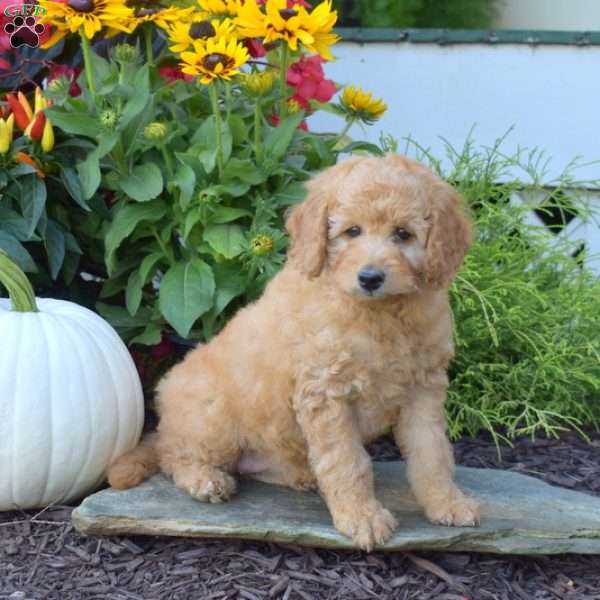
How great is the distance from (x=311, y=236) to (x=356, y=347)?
41cm

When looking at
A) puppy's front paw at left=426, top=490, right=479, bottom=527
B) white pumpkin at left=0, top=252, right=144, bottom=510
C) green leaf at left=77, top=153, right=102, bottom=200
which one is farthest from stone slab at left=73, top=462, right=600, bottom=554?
green leaf at left=77, top=153, right=102, bottom=200

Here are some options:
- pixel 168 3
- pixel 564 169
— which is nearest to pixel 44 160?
pixel 168 3

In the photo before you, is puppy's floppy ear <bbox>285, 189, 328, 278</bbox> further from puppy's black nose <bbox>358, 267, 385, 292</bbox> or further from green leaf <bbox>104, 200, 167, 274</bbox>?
green leaf <bbox>104, 200, 167, 274</bbox>

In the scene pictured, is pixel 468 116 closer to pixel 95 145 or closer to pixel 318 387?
pixel 95 145

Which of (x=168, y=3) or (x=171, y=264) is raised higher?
(x=168, y=3)

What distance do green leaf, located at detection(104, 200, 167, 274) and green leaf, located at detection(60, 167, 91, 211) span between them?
0.48 ft

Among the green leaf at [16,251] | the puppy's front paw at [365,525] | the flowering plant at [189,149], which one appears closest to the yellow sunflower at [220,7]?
the flowering plant at [189,149]

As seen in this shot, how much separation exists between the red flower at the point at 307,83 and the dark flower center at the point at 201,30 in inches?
29.6

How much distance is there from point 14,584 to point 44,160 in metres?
1.89

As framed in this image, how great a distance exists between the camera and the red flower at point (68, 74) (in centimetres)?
466

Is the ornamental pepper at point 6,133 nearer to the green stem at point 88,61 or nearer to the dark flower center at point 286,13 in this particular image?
the green stem at point 88,61

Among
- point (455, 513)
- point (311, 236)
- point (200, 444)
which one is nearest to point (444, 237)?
point (311, 236)

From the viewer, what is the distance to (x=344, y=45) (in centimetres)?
659

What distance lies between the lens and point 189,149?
4.37m
